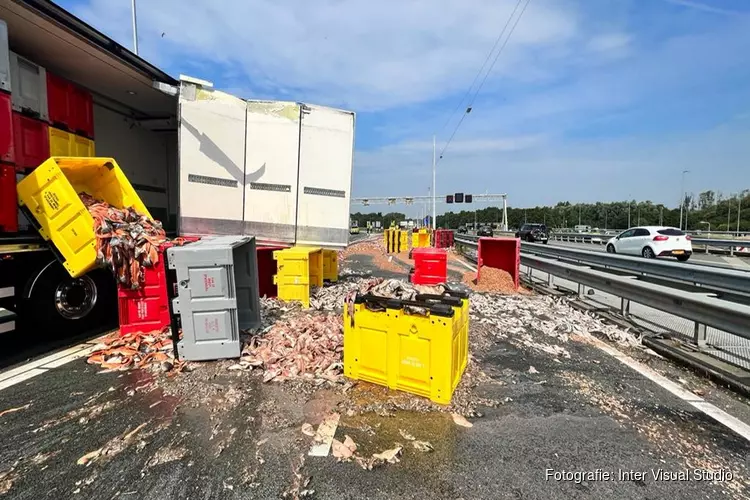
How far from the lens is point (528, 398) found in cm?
350

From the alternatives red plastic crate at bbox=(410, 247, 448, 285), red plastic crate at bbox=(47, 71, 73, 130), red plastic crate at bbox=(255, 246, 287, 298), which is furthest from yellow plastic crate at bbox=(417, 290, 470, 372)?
red plastic crate at bbox=(47, 71, 73, 130)

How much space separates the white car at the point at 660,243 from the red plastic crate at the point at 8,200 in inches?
778

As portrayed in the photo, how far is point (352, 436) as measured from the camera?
283 centimetres

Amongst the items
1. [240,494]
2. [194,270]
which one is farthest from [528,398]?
[194,270]

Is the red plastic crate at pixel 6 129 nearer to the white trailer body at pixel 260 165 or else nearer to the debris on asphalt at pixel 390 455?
the white trailer body at pixel 260 165

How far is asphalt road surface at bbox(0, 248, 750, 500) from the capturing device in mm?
2320

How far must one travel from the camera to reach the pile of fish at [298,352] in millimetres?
3991

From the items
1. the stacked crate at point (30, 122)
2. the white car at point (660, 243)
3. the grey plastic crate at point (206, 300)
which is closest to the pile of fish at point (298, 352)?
the grey plastic crate at point (206, 300)

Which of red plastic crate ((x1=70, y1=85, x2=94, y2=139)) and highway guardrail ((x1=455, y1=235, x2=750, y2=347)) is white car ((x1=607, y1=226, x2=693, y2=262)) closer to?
highway guardrail ((x1=455, y1=235, x2=750, y2=347))

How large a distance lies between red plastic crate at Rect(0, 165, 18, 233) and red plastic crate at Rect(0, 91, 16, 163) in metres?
0.14

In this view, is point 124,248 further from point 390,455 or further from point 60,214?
point 390,455

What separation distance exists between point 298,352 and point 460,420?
6.92 ft

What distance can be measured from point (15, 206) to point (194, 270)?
3.11 meters

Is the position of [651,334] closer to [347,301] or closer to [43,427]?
[347,301]
